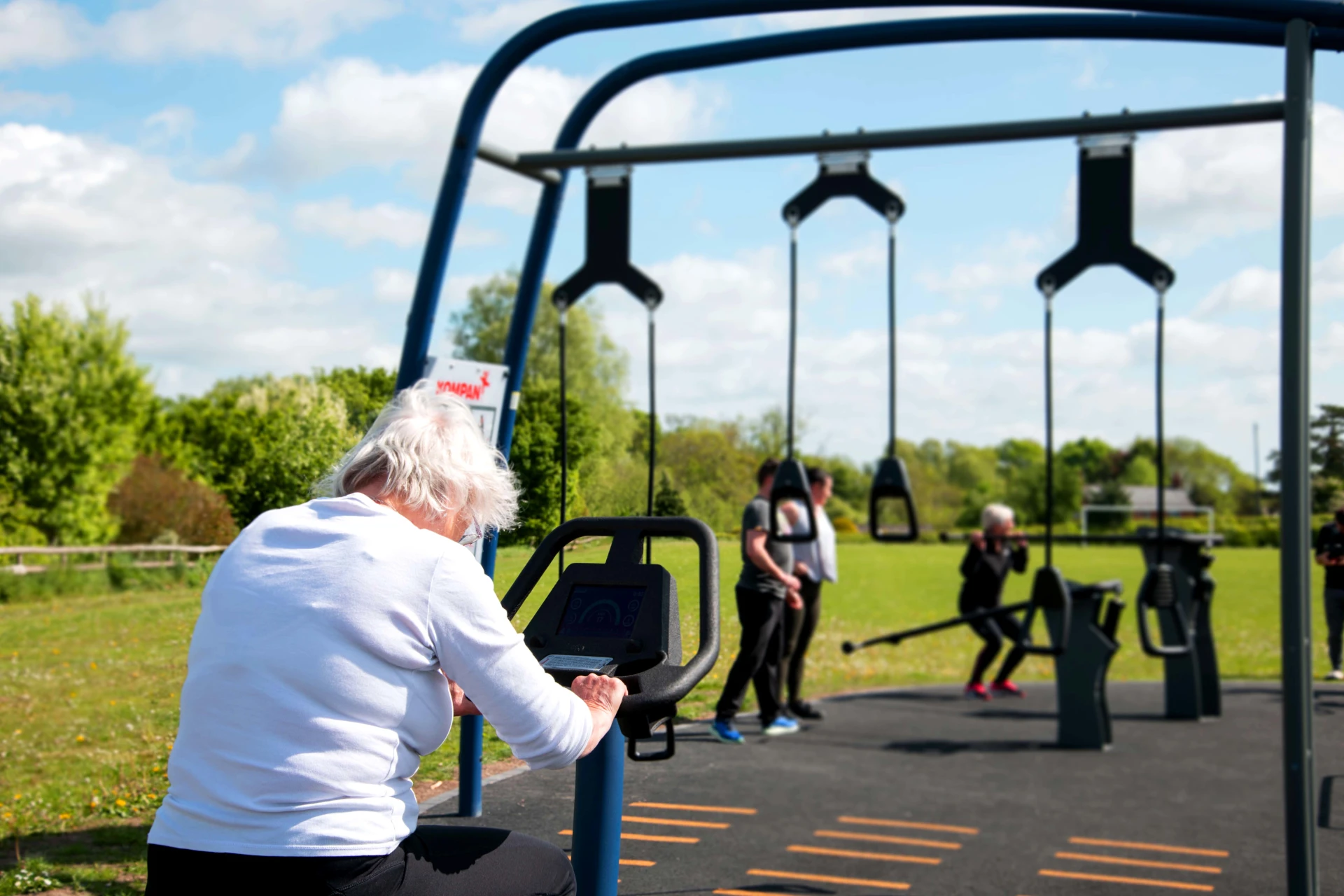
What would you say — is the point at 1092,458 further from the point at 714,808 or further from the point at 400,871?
the point at 400,871

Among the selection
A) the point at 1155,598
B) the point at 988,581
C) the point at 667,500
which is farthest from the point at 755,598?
the point at 988,581

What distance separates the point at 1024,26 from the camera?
371cm

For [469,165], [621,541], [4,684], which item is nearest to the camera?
[621,541]

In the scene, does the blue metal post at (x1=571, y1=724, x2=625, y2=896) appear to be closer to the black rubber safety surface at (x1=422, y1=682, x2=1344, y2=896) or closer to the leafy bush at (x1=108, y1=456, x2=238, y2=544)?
the black rubber safety surface at (x1=422, y1=682, x2=1344, y2=896)

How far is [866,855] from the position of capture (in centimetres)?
455

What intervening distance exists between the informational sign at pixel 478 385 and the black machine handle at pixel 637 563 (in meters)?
1.06

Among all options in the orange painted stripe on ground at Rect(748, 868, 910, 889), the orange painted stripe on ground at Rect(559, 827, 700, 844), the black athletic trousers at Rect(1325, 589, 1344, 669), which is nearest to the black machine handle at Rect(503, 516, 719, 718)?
the orange painted stripe on ground at Rect(559, 827, 700, 844)

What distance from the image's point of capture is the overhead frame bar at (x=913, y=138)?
359cm

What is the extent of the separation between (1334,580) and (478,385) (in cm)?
427

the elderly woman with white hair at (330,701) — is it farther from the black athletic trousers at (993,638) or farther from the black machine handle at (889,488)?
the black athletic trousers at (993,638)

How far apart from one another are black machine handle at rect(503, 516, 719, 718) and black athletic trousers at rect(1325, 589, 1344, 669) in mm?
4550

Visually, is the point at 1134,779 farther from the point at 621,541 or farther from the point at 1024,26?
the point at 621,541

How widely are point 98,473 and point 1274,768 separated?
21265mm

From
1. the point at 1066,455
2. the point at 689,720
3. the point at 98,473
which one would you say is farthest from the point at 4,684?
the point at 1066,455
